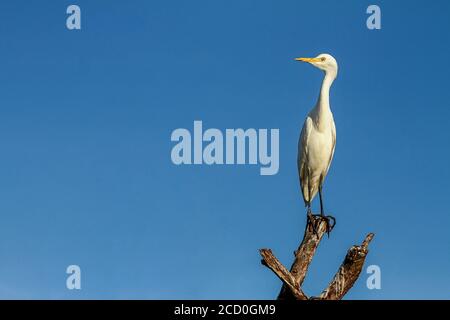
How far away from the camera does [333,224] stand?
15.5 metres

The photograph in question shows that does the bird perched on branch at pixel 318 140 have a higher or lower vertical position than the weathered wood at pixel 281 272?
higher

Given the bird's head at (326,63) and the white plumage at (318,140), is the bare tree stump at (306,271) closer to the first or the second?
the white plumage at (318,140)

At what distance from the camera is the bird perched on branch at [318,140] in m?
17.6

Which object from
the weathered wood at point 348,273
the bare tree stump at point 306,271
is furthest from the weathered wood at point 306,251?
the weathered wood at point 348,273

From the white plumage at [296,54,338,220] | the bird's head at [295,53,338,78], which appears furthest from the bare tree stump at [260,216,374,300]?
the bird's head at [295,53,338,78]

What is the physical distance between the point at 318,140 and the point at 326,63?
1.89 metres

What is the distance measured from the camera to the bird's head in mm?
17859

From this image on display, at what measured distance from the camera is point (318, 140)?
17562mm
